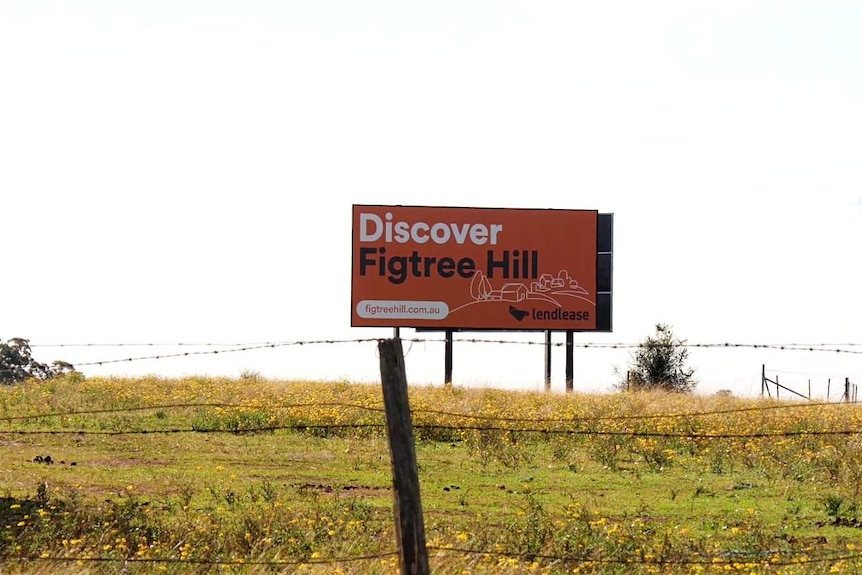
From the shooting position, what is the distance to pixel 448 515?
1364 cm

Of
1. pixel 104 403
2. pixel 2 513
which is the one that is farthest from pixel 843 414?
pixel 2 513

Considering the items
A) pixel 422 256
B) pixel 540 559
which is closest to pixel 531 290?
pixel 422 256

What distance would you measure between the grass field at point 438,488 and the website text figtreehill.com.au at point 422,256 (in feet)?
32.8

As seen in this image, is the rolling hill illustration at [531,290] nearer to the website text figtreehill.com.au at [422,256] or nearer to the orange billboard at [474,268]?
the orange billboard at [474,268]

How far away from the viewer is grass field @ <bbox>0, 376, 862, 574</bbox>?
10391 mm

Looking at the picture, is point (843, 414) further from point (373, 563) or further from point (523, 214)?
point (373, 563)

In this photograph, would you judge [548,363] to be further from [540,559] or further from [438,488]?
[540,559]

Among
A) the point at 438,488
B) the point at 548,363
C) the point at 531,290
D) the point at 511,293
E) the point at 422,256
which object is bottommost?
the point at 438,488

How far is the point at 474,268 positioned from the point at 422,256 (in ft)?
6.34

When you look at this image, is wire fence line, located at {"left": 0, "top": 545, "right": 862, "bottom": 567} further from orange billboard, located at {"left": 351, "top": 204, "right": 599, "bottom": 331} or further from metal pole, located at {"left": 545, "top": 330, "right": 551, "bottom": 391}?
metal pole, located at {"left": 545, "top": 330, "right": 551, "bottom": 391}

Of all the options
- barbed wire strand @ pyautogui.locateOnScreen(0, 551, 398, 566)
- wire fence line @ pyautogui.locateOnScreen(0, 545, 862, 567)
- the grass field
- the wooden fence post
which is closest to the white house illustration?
the grass field

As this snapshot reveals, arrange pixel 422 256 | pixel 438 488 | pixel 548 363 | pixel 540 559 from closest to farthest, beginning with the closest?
pixel 540 559, pixel 438 488, pixel 422 256, pixel 548 363

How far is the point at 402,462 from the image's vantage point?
25.0 feet

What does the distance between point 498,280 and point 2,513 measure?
28.1 meters
